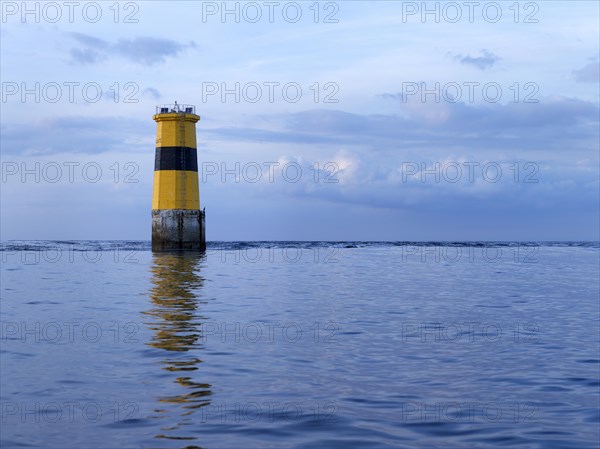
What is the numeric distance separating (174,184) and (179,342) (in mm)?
30579

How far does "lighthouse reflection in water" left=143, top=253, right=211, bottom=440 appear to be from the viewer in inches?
249

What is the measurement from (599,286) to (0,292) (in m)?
18.5

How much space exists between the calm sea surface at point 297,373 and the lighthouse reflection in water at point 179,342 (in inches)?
1.4

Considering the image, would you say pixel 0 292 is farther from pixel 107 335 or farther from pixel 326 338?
pixel 326 338

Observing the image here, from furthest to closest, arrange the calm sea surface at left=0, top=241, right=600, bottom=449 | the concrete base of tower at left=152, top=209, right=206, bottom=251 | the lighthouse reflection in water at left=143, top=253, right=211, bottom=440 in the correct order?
1. the concrete base of tower at left=152, top=209, right=206, bottom=251
2. the lighthouse reflection in water at left=143, top=253, right=211, bottom=440
3. the calm sea surface at left=0, top=241, right=600, bottom=449

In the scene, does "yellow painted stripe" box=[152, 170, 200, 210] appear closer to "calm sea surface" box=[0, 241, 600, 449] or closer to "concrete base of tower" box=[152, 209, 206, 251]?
"concrete base of tower" box=[152, 209, 206, 251]

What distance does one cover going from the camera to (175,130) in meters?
40.1

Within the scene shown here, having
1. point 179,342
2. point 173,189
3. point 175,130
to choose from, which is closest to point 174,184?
point 173,189

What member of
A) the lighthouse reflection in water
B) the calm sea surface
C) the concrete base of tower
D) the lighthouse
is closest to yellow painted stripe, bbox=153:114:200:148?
the lighthouse

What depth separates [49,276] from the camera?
960 inches

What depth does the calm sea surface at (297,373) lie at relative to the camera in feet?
18.6

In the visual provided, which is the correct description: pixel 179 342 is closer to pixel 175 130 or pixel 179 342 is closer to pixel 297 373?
pixel 297 373

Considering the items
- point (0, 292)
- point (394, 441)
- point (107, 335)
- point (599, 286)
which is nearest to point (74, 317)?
point (107, 335)

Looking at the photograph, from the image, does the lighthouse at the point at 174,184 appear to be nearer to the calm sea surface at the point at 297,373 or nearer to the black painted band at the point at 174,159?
the black painted band at the point at 174,159
